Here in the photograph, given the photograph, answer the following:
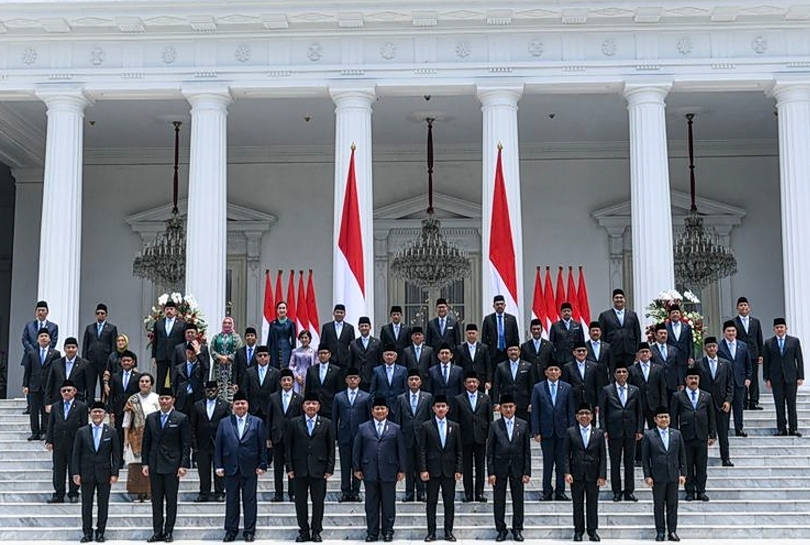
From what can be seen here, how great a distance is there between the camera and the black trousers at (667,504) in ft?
40.6

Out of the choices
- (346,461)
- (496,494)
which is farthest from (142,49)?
(496,494)

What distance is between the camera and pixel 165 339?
16.2 metres

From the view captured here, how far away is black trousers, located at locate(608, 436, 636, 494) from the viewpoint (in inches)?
528

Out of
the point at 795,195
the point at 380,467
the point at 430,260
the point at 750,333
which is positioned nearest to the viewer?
the point at 380,467

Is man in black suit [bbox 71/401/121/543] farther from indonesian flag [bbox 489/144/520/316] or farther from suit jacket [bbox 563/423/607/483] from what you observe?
indonesian flag [bbox 489/144/520/316]

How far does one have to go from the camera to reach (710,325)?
81.5ft

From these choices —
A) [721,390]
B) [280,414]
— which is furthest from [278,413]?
[721,390]

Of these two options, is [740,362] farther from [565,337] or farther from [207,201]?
[207,201]

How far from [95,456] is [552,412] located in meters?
5.56

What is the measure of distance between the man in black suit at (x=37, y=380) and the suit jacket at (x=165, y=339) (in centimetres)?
142

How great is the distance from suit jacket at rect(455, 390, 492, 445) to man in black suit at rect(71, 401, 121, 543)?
415cm

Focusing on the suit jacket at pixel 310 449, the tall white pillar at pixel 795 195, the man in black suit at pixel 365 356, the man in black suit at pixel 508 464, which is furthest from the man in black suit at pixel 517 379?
the tall white pillar at pixel 795 195

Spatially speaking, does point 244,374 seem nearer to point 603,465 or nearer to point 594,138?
point 603,465

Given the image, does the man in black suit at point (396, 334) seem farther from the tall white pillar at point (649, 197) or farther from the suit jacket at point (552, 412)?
the tall white pillar at point (649, 197)
